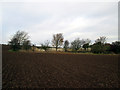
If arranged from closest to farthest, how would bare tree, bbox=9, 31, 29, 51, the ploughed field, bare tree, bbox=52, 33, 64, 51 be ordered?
the ploughed field, bare tree, bbox=9, 31, 29, 51, bare tree, bbox=52, 33, 64, 51

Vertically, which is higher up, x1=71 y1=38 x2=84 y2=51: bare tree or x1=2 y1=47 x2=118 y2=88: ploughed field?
x1=71 y1=38 x2=84 y2=51: bare tree

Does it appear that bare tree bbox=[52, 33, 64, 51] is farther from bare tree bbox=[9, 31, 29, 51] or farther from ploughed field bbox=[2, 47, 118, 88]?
ploughed field bbox=[2, 47, 118, 88]

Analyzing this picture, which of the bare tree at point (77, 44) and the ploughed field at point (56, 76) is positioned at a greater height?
the bare tree at point (77, 44)

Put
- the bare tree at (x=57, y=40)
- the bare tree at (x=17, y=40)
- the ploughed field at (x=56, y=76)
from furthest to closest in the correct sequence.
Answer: the bare tree at (x=57, y=40) < the bare tree at (x=17, y=40) < the ploughed field at (x=56, y=76)

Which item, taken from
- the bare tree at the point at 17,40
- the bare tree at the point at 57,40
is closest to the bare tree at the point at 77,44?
the bare tree at the point at 57,40

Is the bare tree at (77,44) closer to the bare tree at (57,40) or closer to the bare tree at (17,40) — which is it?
the bare tree at (57,40)

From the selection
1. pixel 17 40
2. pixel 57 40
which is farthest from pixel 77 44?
pixel 17 40

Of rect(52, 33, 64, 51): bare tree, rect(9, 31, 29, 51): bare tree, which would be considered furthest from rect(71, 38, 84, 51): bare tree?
rect(9, 31, 29, 51): bare tree

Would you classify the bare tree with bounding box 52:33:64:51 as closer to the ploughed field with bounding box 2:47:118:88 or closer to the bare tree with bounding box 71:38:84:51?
the bare tree with bounding box 71:38:84:51

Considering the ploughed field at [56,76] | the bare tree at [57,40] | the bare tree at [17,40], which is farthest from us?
the bare tree at [57,40]

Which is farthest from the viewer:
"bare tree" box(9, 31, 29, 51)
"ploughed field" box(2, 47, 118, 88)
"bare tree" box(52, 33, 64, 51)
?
"bare tree" box(52, 33, 64, 51)

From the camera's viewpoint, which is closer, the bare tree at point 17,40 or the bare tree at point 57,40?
the bare tree at point 17,40

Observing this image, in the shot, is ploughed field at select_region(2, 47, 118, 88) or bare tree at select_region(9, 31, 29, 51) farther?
bare tree at select_region(9, 31, 29, 51)

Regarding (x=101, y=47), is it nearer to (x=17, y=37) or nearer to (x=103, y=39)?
(x=103, y=39)
